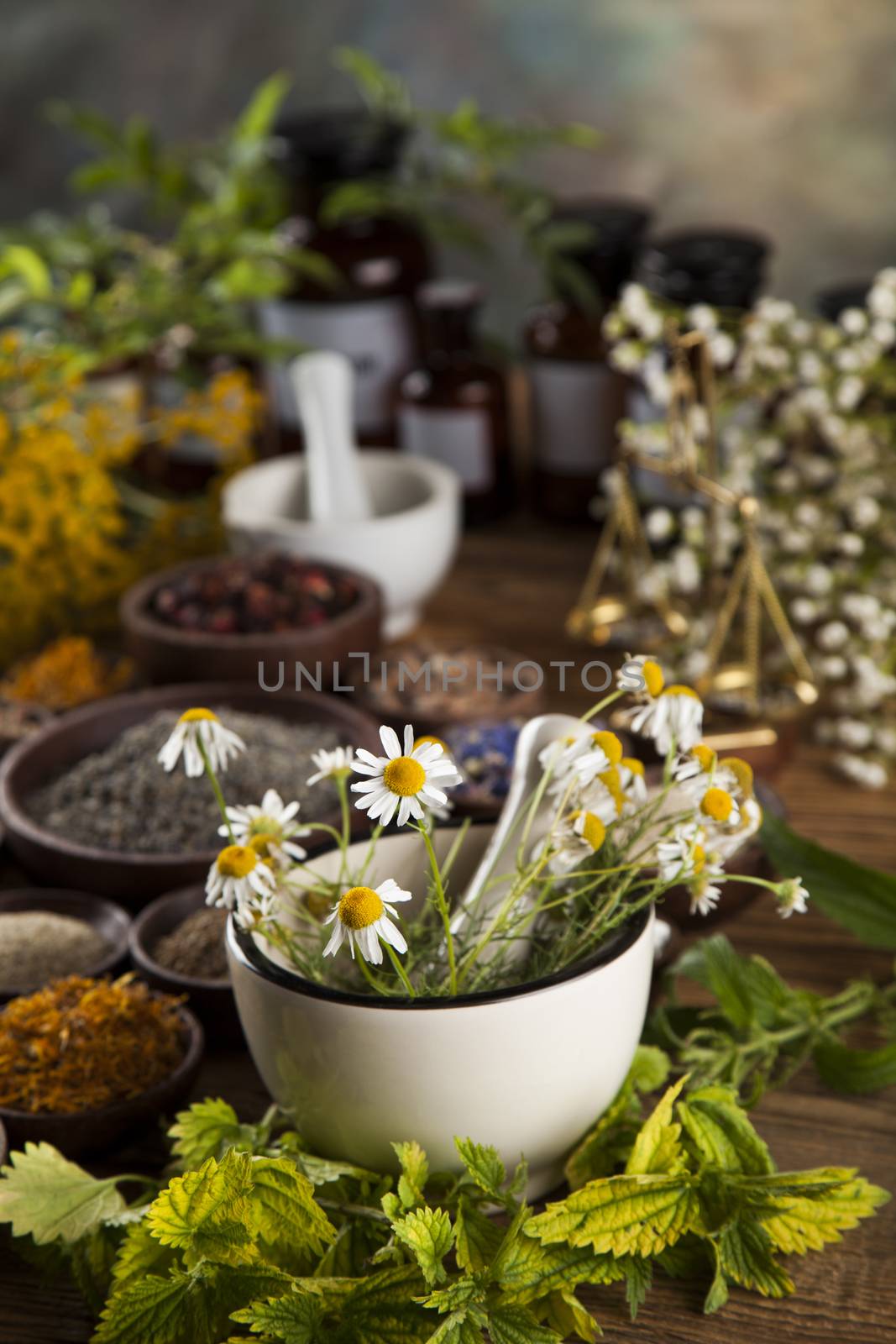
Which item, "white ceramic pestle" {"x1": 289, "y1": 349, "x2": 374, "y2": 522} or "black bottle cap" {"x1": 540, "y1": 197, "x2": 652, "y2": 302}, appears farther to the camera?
"black bottle cap" {"x1": 540, "y1": 197, "x2": 652, "y2": 302}

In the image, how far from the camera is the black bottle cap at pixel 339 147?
1363 mm

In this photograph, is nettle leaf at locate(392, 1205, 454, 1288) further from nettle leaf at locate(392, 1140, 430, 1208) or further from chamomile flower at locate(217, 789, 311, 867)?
chamomile flower at locate(217, 789, 311, 867)

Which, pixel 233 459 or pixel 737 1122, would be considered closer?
pixel 737 1122

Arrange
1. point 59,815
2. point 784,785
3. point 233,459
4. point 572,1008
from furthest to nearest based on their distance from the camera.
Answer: point 233,459 → point 784,785 → point 59,815 → point 572,1008

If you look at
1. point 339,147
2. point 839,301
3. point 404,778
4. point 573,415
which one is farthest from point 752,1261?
point 339,147

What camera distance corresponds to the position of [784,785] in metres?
0.96

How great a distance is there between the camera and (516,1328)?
51 cm

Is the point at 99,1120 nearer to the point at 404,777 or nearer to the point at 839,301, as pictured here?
the point at 404,777

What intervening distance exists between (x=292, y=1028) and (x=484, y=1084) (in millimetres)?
74

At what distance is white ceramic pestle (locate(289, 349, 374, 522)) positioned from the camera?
1142mm

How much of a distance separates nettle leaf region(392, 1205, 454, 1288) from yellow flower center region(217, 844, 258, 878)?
13 centimetres

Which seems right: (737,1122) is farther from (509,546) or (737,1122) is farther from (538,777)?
(509,546)

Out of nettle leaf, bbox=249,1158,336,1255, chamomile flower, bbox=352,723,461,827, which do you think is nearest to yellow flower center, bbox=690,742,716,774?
chamomile flower, bbox=352,723,461,827

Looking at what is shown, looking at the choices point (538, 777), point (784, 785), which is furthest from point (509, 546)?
point (538, 777)
